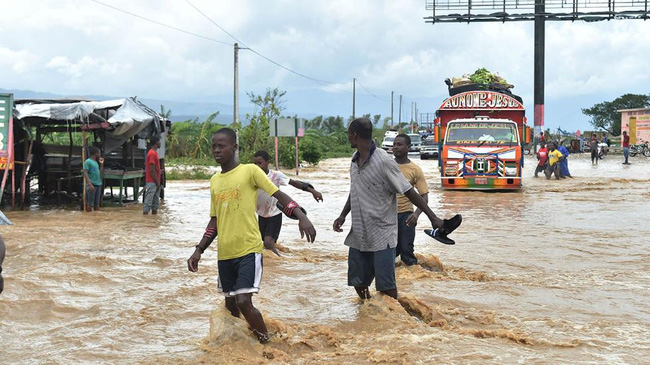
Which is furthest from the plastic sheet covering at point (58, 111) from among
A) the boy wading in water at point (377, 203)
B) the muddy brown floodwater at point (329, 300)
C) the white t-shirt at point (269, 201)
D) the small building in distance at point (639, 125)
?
the small building in distance at point (639, 125)

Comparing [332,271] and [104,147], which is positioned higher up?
[104,147]

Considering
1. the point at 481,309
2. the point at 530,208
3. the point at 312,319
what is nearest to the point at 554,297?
the point at 481,309

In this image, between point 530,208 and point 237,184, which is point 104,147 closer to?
point 530,208

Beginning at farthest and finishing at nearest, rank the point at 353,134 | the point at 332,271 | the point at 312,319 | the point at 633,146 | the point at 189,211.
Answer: the point at 633,146
the point at 189,211
the point at 332,271
the point at 312,319
the point at 353,134

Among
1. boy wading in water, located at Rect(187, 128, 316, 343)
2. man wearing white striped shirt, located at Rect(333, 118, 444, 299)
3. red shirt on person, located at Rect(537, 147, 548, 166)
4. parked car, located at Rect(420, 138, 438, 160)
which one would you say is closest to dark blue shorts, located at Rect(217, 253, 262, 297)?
boy wading in water, located at Rect(187, 128, 316, 343)

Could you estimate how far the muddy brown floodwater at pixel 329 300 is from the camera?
226 inches

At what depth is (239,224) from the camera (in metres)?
5.48

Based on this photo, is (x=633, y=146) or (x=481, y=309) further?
(x=633, y=146)

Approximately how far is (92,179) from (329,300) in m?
9.52

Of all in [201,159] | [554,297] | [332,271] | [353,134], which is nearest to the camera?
[353,134]

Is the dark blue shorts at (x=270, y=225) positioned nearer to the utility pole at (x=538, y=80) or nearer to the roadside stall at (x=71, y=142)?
the roadside stall at (x=71, y=142)

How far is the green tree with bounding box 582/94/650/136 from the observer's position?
78562 mm

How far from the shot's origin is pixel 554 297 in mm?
7590

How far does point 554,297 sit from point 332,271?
2608 mm
